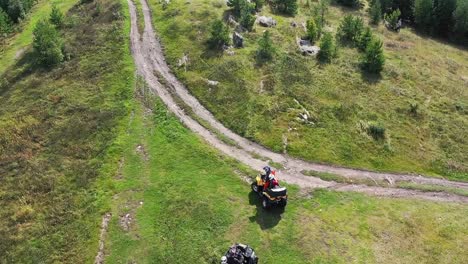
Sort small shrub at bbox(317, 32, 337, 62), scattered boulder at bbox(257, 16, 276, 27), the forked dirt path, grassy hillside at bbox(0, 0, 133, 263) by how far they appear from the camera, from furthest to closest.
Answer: scattered boulder at bbox(257, 16, 276, 27), small shrub at bbox(317, 32, 337, 62), the forked dirt path, grassy hillside at bbox(0, 0, 133, 263)

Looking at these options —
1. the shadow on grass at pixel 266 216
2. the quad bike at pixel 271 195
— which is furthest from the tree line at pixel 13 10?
the shadow on grass at pixel 266 216

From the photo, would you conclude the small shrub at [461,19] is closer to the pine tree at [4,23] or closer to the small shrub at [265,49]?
the small shrub at [265,49]

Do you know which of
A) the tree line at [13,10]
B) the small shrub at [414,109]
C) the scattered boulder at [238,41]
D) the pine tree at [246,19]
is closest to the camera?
the small shrub at [414,109]

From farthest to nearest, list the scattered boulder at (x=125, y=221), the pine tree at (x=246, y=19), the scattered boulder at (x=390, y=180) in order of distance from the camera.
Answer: the pine tree at (x=246, y=19), the scattered boulder at (x=390, y=180), the scattered boulder at (x=125, y=221)

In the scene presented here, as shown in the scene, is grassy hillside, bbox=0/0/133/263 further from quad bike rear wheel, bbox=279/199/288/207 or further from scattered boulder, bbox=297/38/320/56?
scattered boulder, bbox=297/38/320/56

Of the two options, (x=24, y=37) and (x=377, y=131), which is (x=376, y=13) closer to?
(x=377, y=131)

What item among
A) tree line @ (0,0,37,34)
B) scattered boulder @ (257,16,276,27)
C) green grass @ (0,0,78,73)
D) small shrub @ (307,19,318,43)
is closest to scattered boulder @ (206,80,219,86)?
scattered boulder @ (257,16,276,27)
